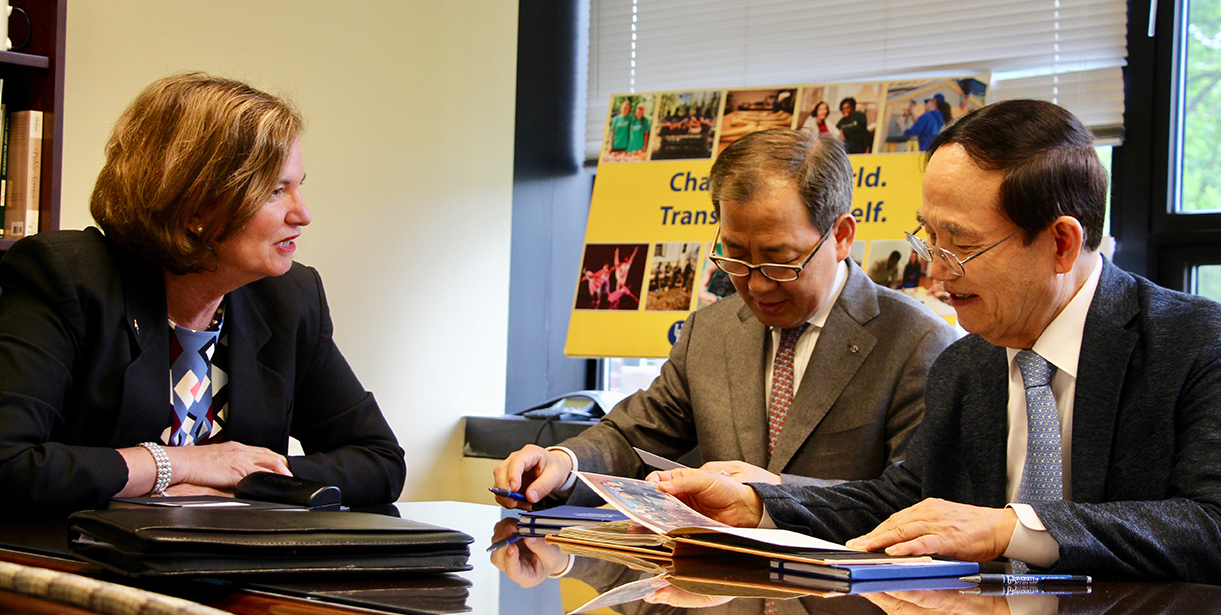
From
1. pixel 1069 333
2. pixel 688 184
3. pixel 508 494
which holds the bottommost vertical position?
pixel 508 494

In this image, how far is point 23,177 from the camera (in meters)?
2.26

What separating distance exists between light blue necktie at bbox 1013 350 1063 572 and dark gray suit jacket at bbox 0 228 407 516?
112cm

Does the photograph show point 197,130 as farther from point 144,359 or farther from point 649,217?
point 649,217

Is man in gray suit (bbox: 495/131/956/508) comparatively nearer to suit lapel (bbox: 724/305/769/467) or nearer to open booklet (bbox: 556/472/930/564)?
suit lapel (bbox: 724/305/769/467)

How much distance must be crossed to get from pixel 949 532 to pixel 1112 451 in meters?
0.38

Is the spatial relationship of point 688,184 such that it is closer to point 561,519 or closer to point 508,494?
point 508,494

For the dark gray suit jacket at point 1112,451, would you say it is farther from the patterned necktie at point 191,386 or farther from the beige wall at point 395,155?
the beige wall at point 395,155

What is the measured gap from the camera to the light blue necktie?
58.5 inches

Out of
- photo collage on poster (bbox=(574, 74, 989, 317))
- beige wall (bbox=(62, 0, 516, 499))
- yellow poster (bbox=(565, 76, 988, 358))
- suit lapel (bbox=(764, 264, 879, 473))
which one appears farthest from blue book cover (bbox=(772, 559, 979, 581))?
beige wall (bbox=(62, 0, 516, 499))

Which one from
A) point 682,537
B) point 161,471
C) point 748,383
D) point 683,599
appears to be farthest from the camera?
point 748,383

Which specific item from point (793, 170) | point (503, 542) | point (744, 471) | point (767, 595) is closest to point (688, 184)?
point (793, 170)

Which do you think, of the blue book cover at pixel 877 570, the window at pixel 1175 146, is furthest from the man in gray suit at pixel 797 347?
the window at pixel 1175 146

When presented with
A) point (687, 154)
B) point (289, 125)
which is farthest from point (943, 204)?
point (687, 154)

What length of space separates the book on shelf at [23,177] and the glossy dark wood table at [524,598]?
1.36 m
